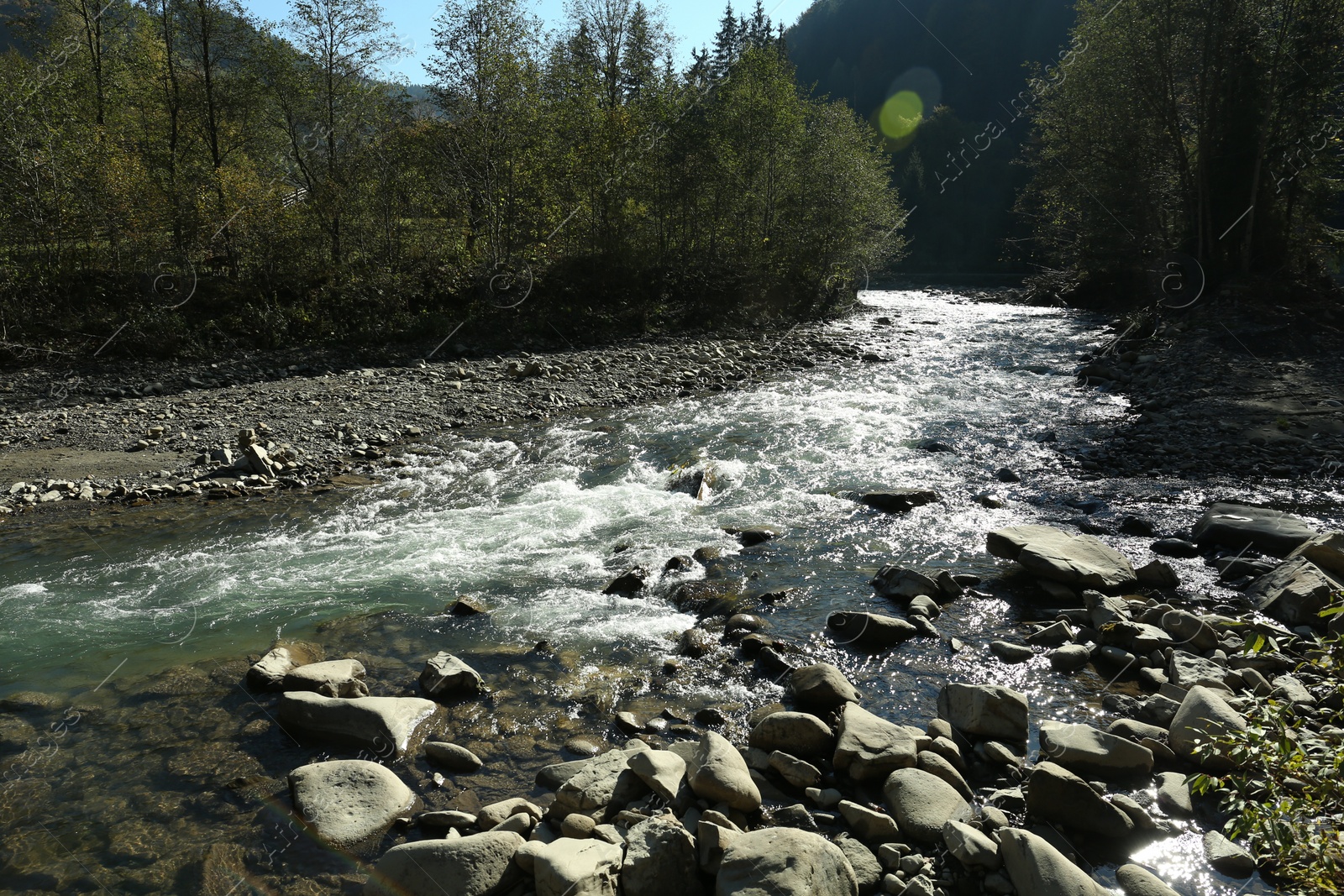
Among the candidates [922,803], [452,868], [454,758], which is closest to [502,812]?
[452,868]

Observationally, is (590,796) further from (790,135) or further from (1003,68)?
(1003,68)

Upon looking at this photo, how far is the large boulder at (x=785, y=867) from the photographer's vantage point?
3701 millimetres

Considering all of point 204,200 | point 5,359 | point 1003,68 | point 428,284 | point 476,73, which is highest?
point 1003,68

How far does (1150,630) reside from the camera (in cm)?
655

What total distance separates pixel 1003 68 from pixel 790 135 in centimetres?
14462

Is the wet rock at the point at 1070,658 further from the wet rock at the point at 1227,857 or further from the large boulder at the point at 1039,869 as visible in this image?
the large boulder at the point at 1039,869

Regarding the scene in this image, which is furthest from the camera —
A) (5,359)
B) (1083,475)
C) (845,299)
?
(845,299)

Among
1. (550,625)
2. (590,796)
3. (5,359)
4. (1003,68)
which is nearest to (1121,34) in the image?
(550,625)

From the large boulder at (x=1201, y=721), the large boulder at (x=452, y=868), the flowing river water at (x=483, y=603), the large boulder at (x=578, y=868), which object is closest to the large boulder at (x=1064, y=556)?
the flowing river water at (x=483, y=603)

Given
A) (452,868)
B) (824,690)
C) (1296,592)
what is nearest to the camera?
(452,868)

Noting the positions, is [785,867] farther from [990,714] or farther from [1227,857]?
[1227,857]

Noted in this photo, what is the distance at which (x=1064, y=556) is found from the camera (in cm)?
815

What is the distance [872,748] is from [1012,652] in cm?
239

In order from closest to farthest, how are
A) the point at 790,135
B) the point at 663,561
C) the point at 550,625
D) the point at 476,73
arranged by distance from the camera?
the point at 550,625
the point at 663,561
the point at 476,73
the point at 790,135
